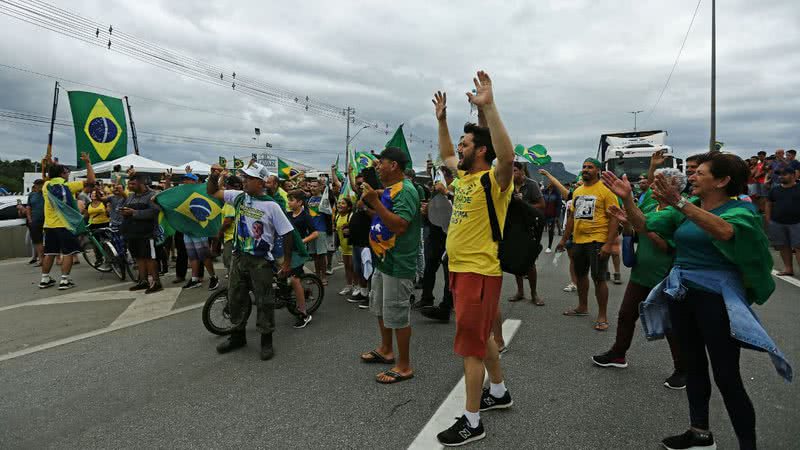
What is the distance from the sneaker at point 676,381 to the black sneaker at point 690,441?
91cm

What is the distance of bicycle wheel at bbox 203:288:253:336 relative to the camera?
5.03 m

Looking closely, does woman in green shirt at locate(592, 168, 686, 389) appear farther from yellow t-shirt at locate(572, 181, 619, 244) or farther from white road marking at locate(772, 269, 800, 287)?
white road marking at locate(772, 269, 800, 287)

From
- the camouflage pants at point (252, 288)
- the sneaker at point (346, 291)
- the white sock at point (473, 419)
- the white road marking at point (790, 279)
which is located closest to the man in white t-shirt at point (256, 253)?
the camouflage pants at point (252, 288)

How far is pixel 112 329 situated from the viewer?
217 inches

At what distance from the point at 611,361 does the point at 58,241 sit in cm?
879

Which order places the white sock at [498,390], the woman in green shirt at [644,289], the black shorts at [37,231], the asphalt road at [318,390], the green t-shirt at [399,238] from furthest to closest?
1. the black shorts at [37,231]
2. the green t-shirt at [399,238]
3. the woman in green shirt at [644,289]
4. the white sock at [498,390]
5. the asphalt road at [318,390]

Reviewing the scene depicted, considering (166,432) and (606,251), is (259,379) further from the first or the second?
(606,251)

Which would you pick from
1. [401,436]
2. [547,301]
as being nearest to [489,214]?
[401,436]

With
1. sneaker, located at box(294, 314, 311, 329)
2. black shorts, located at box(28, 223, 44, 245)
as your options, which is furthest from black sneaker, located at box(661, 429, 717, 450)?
black shorts, located at box(28, 223, 44, 245)

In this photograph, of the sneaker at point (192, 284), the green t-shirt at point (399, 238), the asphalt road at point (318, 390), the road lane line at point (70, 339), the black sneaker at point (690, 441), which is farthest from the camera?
the sneaker at point (192, 284)

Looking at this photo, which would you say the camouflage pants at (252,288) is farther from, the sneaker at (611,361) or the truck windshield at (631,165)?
the truck windshield at (631,165)

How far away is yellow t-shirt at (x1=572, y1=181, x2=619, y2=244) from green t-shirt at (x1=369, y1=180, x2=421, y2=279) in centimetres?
256

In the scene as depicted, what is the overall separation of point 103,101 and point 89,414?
11832mm

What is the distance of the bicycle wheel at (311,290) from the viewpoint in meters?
6.20
